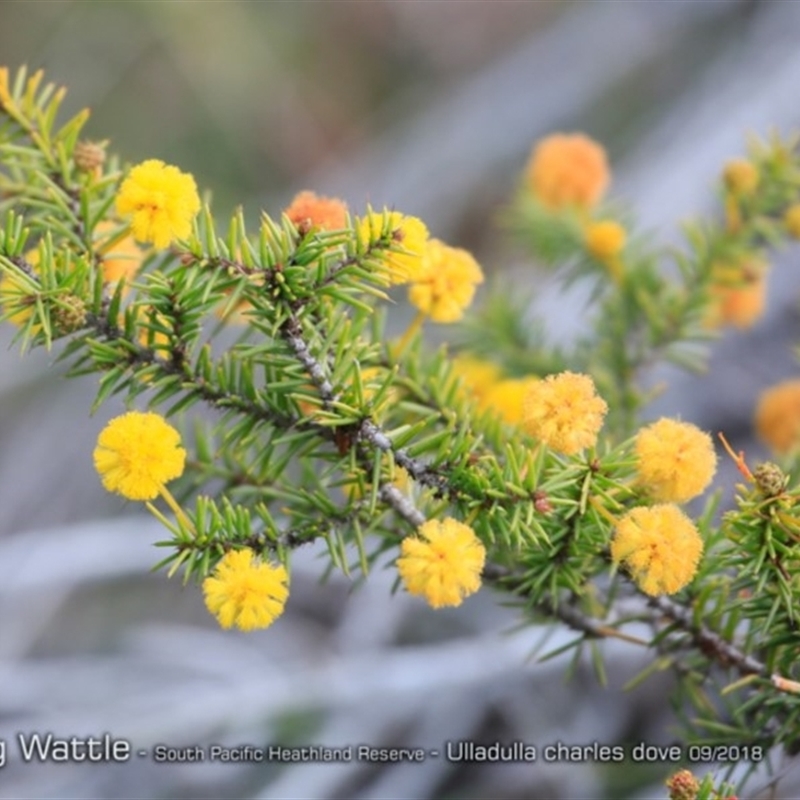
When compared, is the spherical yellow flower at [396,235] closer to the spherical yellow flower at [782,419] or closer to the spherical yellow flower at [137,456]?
the spherical yellow flower at [137,456]

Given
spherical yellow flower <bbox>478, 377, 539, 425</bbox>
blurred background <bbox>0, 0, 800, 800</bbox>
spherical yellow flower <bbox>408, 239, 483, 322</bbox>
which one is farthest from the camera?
blurred background <bbox>0, 0, 800, 800</bbox>

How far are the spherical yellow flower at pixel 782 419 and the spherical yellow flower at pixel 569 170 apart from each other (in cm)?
31

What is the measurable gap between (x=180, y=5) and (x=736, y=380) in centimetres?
200

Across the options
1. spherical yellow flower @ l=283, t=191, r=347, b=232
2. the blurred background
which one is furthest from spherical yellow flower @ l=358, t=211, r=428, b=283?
the blurred background

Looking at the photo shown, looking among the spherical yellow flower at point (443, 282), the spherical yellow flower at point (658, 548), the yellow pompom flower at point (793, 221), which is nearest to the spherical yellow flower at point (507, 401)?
the spherical yellow flower at point (443, 282)

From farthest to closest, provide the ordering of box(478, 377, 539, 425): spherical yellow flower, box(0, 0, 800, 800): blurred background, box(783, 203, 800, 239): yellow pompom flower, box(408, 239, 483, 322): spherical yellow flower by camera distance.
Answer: box(0, 0, 800, 800): blurred background < box(783, 203, 800, 239): yellow pompom flower < box(478, 377, 539, 425): spherical yellow flower < box(408, 239, 483, 322): spherical yellow flower

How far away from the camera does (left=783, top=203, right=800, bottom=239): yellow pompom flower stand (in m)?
1.02

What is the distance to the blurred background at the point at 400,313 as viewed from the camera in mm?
1404

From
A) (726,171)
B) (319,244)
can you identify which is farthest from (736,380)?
(319,244)

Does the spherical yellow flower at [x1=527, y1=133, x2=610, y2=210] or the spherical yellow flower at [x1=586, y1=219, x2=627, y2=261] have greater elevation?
the spherical yellow flower at [x1=527, y1=133, x2=610, y2=210]

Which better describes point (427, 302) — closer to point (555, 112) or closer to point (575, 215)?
point (575, 215)

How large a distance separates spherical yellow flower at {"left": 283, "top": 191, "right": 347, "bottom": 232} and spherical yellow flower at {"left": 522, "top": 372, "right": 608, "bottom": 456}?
0.19 metres

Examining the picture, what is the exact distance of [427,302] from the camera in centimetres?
71

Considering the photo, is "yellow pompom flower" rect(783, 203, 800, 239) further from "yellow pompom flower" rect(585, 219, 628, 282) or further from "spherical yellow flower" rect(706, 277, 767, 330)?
"yellow pompom flower" rect(585, 219, 628, 282)
